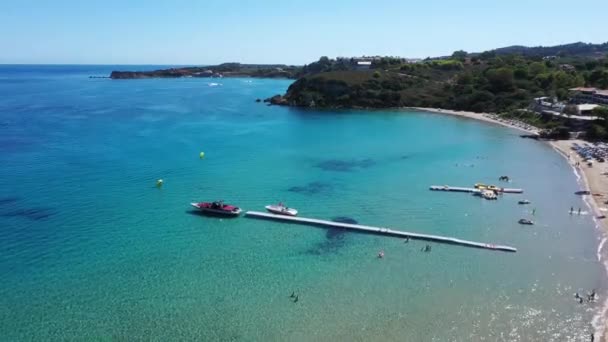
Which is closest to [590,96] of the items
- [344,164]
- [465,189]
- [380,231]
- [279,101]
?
[465,189]

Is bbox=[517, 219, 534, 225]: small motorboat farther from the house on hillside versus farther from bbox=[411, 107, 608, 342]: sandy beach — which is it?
the house on hillside

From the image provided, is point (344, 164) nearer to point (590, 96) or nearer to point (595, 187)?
point (595, 187)

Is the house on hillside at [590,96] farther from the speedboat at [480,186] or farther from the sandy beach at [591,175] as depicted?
the speedboat at [480,186]

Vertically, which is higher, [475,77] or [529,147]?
[475,77]

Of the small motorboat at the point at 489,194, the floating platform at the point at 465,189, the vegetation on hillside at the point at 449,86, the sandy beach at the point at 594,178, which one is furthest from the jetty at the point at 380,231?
the vegetation on hillside at the point at 449,86

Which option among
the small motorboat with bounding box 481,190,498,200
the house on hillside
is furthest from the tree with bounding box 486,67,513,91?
the small motorboat with bounding box 481,190,498,200

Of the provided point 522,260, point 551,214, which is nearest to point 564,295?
point 522,260

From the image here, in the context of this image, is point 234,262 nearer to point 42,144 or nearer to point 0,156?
point 0,156
